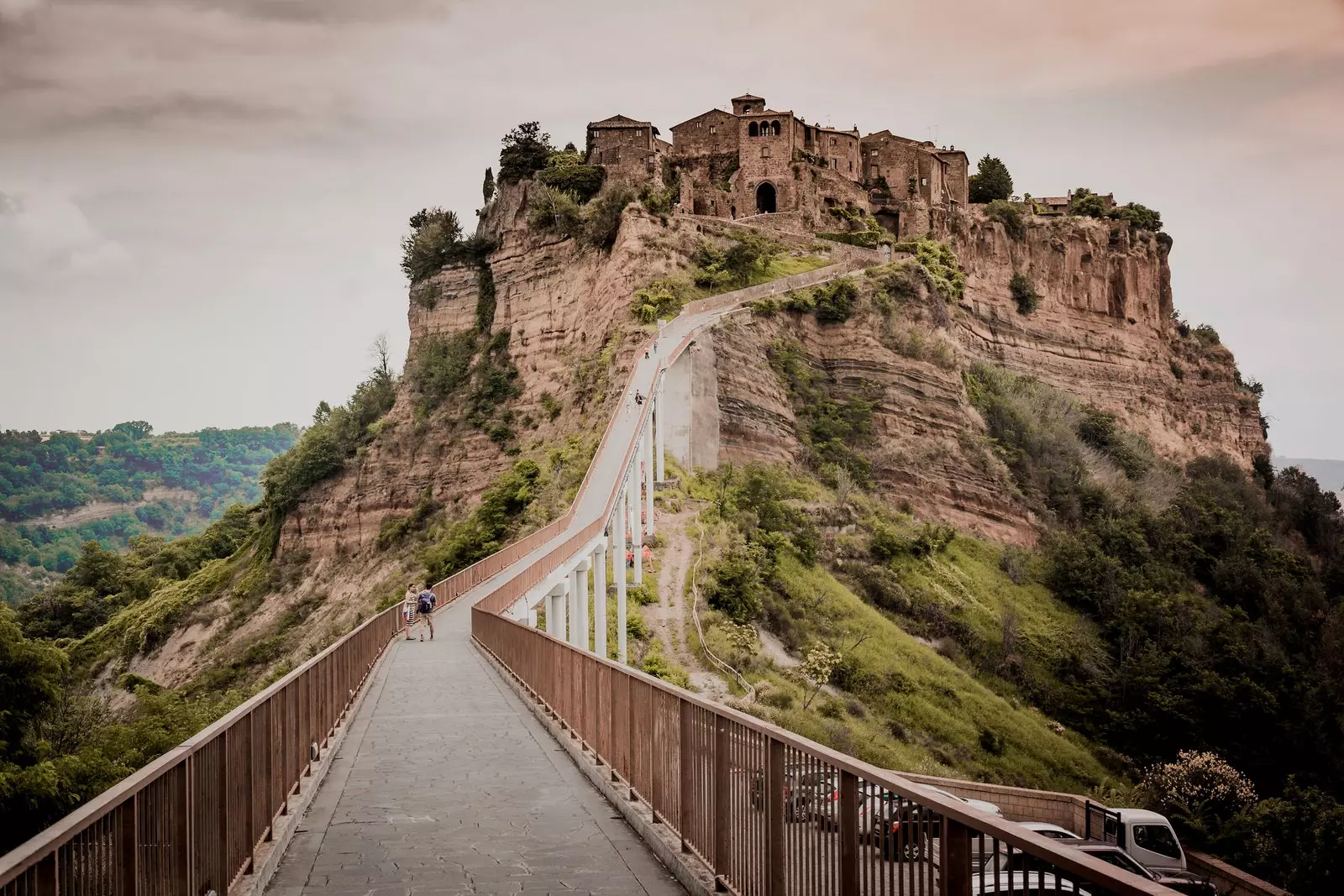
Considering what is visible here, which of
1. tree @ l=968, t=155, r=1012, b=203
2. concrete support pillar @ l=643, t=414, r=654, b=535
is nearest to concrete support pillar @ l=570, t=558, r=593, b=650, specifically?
concrete support pillar @ l=643, t=414, r=654, b=535

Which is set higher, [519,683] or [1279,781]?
[519,683]

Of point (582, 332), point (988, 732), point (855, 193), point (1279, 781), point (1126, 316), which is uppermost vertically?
point (855, 193)

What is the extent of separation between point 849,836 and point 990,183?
319 feet

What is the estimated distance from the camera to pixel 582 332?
64.2 m

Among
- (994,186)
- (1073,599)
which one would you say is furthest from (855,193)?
(1073,599)

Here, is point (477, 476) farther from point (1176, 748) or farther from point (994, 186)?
point (994, 186)

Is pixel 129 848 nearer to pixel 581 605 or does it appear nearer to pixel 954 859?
pixel 954 859

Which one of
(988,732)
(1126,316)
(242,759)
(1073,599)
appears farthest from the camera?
(1126,316)

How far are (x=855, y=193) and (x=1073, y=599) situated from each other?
1239 inches

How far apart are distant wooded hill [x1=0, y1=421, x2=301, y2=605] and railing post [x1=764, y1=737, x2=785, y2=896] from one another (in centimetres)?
11582

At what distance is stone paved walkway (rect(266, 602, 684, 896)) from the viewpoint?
8266 millimetres

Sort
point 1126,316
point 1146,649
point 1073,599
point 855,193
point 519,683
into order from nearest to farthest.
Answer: point 519,683
point 1146,649
point 1073,599
point 855,193
point 1126,316

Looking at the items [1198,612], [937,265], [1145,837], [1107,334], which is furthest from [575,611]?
[1107,334]

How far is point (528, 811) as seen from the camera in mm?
10602
